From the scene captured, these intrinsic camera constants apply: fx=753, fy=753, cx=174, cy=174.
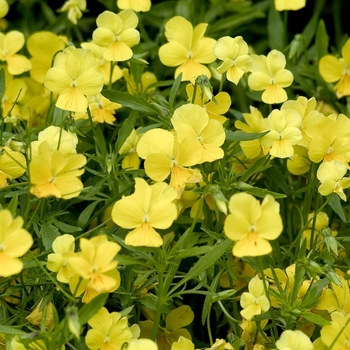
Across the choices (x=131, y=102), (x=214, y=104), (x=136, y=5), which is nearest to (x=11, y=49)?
(x=136, y=5)

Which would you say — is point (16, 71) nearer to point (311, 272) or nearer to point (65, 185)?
point (65, 185)

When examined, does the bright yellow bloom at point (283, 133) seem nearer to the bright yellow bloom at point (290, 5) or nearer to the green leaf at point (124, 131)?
the green leaf at point (124, 131)

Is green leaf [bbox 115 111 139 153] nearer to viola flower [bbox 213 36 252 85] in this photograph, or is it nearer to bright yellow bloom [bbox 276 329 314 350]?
viola flower [bbox 213 36 252 85]

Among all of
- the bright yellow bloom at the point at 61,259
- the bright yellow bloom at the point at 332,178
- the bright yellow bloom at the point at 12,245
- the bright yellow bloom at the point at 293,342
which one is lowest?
the bright yellow bloom at the point at 293,342

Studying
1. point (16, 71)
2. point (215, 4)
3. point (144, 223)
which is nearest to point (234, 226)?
point (144, 223)

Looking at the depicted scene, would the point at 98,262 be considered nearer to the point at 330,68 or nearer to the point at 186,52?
the point at 186,52

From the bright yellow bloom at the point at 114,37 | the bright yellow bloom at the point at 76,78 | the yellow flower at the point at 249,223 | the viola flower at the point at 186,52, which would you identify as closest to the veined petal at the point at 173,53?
the viola flower at the point at 186,52
